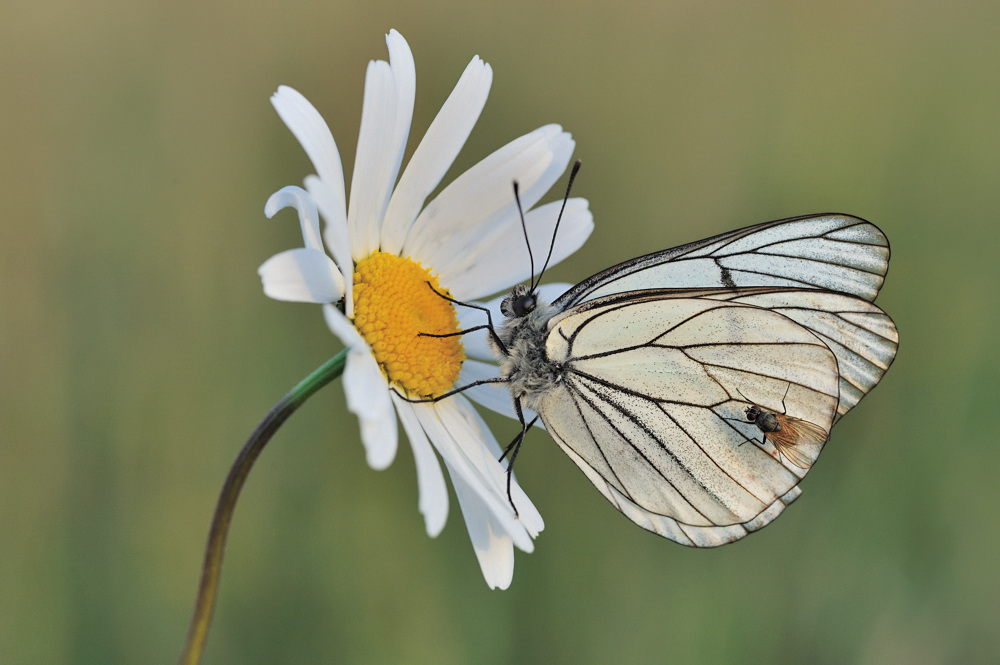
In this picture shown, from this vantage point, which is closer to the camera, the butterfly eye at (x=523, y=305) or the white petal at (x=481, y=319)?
the butterfly eye at (x=523, y=305)

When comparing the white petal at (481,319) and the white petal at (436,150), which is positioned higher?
the white petal at (436,150)

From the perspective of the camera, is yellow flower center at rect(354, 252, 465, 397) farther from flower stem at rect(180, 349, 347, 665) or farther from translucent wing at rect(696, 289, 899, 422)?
translucent wing at rect(696, 289, 899, 422)

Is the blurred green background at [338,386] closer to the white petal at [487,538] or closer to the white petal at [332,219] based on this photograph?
the white petal at [487,538]

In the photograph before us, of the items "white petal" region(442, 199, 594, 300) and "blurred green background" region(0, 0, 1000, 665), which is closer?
"white petal" region(442, 199, 594, 300)

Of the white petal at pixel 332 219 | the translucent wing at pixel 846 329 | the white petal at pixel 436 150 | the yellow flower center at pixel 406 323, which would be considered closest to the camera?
the white petal at pixel 332 219

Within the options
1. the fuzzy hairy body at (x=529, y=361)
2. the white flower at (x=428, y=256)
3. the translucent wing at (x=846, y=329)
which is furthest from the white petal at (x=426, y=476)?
the translucent wing at (x=846, y=329)

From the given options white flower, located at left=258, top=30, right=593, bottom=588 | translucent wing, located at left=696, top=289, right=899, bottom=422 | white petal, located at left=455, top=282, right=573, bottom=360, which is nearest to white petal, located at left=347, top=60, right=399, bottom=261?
white flower, located at left=258, top=30, right=593, bottom=588

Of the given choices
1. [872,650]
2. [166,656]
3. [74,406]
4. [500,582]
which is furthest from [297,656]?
[872,650]
